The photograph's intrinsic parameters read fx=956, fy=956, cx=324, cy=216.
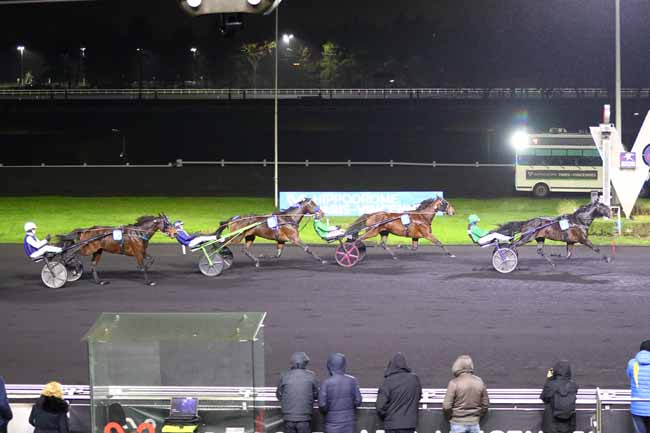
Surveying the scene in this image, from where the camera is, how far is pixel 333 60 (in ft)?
248

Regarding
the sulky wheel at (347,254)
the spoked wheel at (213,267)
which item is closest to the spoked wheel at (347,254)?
the sulky wheel at (347,254)

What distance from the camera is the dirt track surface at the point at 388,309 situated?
11.7 meters

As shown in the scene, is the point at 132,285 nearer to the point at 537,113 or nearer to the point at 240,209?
the point at 240,209

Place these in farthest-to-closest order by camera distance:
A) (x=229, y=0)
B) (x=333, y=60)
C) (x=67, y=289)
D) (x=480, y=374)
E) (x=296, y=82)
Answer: (x=296, y=82)
(x=333, y=60)
(x=67, y=289)
(x=480, y=374)
(x=229, y=0)

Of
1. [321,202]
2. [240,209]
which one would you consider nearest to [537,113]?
[240,209]

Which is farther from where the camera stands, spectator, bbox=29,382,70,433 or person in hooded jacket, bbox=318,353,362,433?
person in hooded jacket, bbox=318,353,362,433

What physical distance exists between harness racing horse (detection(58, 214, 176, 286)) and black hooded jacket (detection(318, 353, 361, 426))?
1061 cm

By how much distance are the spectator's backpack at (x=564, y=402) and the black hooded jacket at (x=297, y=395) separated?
6.31ft

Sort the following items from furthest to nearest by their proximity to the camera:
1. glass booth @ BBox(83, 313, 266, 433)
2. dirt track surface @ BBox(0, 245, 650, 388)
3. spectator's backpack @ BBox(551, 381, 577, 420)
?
1. dirt track surface @ BBox(0, 245, 650, 388)
2. spectator's backpack @ BBox(551, 381, 577, 420)
3. glass booth @ BBox(83, 313, 266, 433)

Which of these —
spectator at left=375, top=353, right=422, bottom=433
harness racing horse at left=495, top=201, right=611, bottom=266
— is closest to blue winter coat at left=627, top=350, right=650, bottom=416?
spectator at left=375, top=353, right=422, bottom=433

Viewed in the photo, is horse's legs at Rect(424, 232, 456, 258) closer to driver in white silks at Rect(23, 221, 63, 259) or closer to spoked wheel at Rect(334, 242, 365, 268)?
spoked wheel at Rect(334, 242, 365, 268)

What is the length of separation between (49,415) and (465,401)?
322cm

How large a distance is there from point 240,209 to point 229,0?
24.5m

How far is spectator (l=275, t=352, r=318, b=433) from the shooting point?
24.8 feet
